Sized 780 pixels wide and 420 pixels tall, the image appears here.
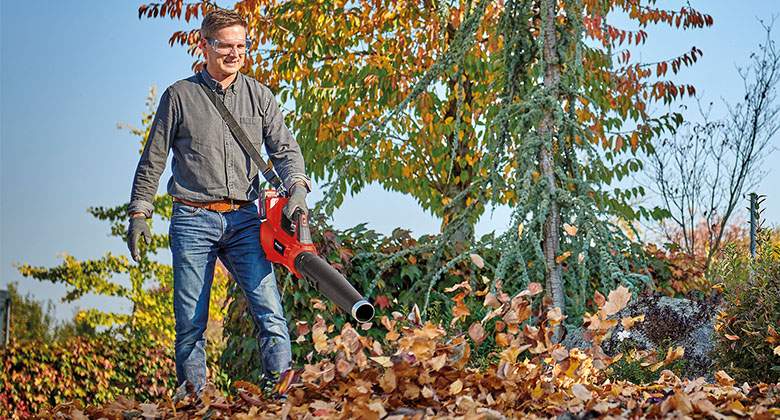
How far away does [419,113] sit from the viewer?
872cm

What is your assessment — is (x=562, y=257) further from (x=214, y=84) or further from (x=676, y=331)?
(x=214, y=84)

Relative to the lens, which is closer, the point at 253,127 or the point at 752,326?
the point at 752,326

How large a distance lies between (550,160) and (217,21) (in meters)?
2.06

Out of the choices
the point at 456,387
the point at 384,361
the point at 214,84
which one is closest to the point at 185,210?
the point at 214,84

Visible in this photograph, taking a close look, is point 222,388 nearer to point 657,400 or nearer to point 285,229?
point 285,229

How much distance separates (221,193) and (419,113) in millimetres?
5139

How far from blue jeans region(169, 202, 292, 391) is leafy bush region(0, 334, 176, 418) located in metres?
3.00

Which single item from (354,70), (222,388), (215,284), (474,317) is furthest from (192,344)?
(215,284)

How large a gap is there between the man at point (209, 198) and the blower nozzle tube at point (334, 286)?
0.89ft

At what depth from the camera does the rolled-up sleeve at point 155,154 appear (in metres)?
3.86

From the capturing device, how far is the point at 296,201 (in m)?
3.69

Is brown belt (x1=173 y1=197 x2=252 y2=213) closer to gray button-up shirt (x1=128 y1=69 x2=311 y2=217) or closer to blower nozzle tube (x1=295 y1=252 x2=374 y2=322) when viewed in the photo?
gray button-up shirt (x1=128 y1=69 x2=311 y2=217)

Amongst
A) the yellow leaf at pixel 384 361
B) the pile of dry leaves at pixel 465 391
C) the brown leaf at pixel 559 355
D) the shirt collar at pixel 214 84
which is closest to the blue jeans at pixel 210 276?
the shirt collar at pixel 214 84

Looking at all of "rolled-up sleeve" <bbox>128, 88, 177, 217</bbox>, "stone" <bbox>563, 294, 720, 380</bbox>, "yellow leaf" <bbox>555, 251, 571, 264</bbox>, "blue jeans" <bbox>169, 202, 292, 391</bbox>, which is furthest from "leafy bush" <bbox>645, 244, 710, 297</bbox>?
"rolled-up sleeve" <bbox>128, 88, 177, 217</bbox>
